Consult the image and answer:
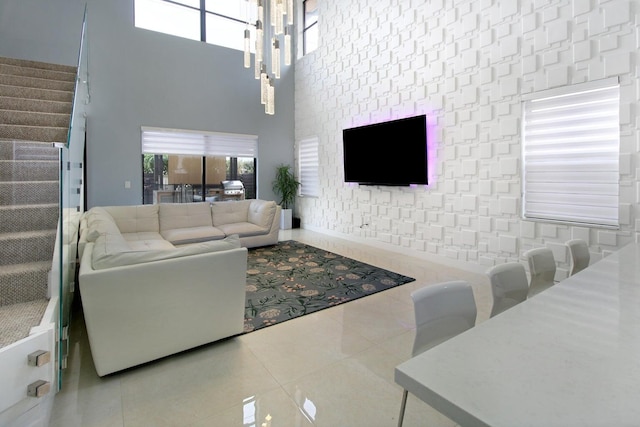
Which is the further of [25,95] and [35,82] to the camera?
[35,82]

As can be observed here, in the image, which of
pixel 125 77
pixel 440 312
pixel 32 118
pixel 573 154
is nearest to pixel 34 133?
pixel 32 118

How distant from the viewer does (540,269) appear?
83.0 inches

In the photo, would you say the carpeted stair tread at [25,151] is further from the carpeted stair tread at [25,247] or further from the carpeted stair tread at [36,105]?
the carpeted stair tread at [36,105]

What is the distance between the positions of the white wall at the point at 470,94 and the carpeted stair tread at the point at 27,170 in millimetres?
4491

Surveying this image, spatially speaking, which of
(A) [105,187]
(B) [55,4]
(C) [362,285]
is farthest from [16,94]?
(C) [362,285]

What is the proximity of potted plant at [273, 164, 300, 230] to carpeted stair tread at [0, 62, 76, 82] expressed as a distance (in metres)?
4.33

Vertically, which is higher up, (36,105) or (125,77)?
(125,77)

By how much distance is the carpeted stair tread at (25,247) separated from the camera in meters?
2.19

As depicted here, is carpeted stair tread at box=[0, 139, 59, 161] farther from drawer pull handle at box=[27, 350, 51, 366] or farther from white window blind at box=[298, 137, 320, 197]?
white window blind at box=[298, 137, 320, 197]

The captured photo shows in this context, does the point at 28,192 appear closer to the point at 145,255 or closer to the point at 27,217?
the point at 27,217

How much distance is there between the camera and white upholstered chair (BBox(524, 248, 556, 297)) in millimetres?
Answer: 2082

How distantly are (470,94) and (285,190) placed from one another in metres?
4.70

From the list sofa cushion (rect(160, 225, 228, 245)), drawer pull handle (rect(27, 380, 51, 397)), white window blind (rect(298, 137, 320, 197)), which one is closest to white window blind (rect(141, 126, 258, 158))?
white window blind (rect(298, 137, 320, 197))

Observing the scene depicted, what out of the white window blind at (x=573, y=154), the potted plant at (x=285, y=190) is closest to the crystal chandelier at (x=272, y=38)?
the white window blind at (x=573, y=154)
